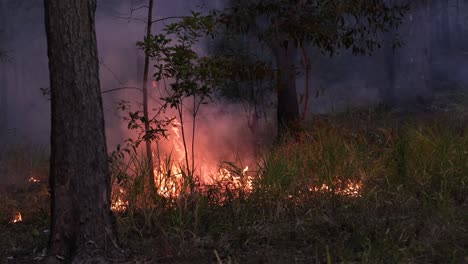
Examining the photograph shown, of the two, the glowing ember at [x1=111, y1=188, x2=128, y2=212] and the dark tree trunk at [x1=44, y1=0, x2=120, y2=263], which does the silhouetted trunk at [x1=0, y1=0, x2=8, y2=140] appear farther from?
the dark tree trunk at [x1=44, y1=0, x2=120, y2=263]

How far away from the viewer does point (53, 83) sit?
17.6 feet

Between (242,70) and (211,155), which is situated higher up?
(242,70)

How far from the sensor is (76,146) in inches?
209

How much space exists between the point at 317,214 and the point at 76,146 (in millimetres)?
2368

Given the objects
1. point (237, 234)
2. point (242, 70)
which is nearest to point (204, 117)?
point (242, 70)

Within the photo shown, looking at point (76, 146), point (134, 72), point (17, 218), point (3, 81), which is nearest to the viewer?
point (76, 146)

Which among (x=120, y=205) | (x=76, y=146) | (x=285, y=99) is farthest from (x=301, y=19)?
(x=76, y=146)

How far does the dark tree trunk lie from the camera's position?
530 centimetres

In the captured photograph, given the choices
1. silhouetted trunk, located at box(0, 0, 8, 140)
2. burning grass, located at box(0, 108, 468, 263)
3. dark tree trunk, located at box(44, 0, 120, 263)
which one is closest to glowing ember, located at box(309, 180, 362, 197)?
burning grass, located at box(0, 108, 468, 263)

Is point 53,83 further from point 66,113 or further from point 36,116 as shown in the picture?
point 36,116

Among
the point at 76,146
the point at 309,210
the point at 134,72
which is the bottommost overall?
the point at 309,210

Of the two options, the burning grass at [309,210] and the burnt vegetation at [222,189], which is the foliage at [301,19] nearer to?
the burnt vegetation at [222,189]

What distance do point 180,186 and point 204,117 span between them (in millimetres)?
6771

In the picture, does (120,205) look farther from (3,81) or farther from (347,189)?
(3,81)
